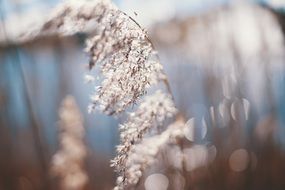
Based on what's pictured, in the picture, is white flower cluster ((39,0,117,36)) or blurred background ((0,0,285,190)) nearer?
white flower cluster ((39,0,117,36))

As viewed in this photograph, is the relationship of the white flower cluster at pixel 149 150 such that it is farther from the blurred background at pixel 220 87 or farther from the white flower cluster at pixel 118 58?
the blurred background at pixel 220 87

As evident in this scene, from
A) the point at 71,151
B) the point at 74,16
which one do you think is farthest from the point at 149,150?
the point at 71,151

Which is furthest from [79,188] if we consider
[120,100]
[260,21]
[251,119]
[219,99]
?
[260,21]

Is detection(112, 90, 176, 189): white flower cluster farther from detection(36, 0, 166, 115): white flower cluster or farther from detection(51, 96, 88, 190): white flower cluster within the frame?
detection(51, 96, 88, 190): white flower cluster

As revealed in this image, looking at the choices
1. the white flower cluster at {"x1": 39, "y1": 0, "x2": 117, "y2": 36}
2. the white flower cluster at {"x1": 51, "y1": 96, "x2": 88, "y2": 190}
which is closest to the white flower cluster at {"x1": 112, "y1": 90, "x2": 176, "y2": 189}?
the white flower cluster at {"x1": 39, "y1": 0, "x2": 117, "y2": 36}

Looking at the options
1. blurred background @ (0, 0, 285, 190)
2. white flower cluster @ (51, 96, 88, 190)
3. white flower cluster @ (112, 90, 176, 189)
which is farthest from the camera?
blurred background @ (0, 0, 285, 190)

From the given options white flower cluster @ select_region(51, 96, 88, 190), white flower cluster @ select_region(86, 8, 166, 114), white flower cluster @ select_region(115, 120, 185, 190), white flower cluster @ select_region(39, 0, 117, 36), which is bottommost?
white flower cluster @ select_region(115, 120, 185, 190)

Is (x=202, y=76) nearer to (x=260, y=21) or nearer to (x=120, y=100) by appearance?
(x=260, y=21)

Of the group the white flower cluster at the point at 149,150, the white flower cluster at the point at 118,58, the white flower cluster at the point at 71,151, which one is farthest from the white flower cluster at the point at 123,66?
the white flower cluster at the point at 71,151
